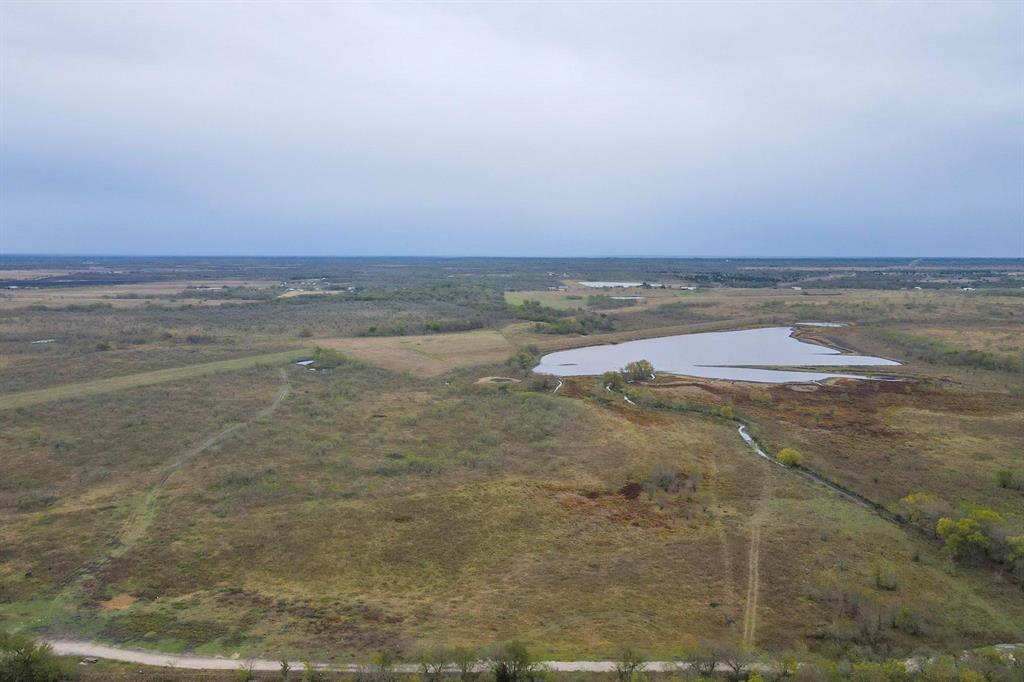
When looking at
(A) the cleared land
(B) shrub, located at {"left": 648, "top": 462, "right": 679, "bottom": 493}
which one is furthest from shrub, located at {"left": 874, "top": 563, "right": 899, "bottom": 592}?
(B) shrub, located at {"left": 648, "top": 462, "right": 679, "bottom": 493}

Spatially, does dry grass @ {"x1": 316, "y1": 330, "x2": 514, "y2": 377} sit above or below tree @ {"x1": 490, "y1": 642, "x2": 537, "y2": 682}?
above

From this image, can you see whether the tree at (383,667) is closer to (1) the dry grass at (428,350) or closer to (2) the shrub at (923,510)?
(2) the shrub at (923,510)

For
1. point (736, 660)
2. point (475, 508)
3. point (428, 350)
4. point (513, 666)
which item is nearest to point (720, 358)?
point (428, 350)

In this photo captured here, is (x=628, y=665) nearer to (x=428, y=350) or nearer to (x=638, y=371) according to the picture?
(x=638, y=371)

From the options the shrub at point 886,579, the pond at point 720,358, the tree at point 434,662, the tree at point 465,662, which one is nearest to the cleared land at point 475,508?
the shrub at point 886,579

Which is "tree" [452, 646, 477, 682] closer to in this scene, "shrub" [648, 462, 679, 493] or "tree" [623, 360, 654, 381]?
"shrub" [648, 462, 679, 493]
